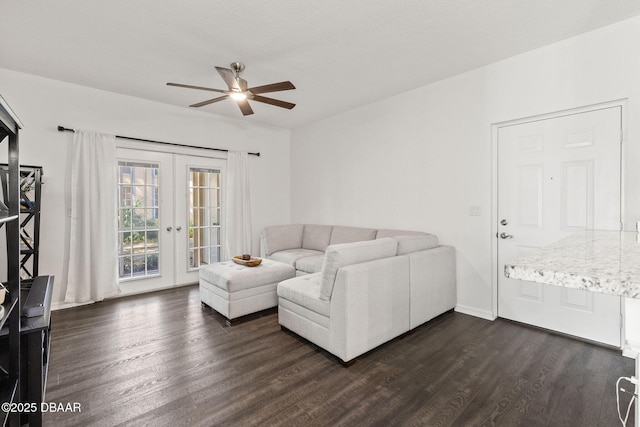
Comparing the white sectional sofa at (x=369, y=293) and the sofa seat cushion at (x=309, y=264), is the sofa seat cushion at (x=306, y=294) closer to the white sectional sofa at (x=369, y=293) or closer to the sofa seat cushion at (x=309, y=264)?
the white sectional sofa at (x=369, y=293)

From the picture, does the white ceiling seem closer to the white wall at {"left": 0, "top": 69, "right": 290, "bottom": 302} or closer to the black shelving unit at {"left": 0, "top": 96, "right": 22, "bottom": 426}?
the white wall at {"left": 0, "top": 69, "right": 290, "bottom": 302}

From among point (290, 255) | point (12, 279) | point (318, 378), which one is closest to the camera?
point (12, 279)

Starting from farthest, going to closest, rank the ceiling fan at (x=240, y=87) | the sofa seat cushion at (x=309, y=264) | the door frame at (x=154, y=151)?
1. the door frame at (x=154, y=151)
2. the sofa seat cushion at (x=309, y=264)
3. the ceiling fan at (x=240, y=87)

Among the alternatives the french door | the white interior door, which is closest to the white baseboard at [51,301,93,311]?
the french door

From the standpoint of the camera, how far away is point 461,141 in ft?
11.1

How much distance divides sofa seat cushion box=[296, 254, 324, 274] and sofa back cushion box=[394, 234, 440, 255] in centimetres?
121

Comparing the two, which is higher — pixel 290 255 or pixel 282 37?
pixel 282 37

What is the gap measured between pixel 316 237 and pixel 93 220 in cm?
299

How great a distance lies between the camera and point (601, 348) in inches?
98.3

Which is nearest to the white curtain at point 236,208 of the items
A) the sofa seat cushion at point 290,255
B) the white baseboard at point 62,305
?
Result: the sofa seat cushion at point 290,255

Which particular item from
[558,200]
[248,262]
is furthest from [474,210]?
[248,262]

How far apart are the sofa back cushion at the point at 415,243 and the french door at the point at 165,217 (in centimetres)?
316

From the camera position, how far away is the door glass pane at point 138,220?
409 cm

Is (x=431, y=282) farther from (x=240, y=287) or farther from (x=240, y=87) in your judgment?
(x=240, y=87)
